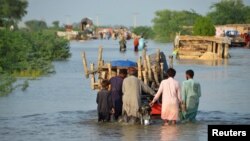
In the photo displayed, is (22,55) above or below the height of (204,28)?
above

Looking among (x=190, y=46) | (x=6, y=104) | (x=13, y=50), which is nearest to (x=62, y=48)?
(x=190, y=46)

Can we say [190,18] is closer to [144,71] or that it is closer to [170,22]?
[170,22]

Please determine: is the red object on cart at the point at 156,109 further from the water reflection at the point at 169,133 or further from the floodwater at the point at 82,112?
the water reflection at the point at 169,133

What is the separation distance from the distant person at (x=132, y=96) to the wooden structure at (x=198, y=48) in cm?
3227

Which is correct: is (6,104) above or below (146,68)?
below

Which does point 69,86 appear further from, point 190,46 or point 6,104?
point 190,46

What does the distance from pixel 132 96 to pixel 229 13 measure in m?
79.3

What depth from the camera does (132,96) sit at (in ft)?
57.1

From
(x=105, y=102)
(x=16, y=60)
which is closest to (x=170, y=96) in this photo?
(x=105, y=102)

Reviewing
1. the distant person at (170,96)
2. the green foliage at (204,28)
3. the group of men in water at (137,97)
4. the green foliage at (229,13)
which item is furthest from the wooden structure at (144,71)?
the green foliage at (229,13)

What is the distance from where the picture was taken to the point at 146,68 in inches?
754

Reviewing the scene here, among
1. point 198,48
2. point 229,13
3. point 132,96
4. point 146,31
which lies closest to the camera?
point 132,96

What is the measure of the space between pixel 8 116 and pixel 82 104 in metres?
3.15

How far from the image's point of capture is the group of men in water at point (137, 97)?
17.3 m
